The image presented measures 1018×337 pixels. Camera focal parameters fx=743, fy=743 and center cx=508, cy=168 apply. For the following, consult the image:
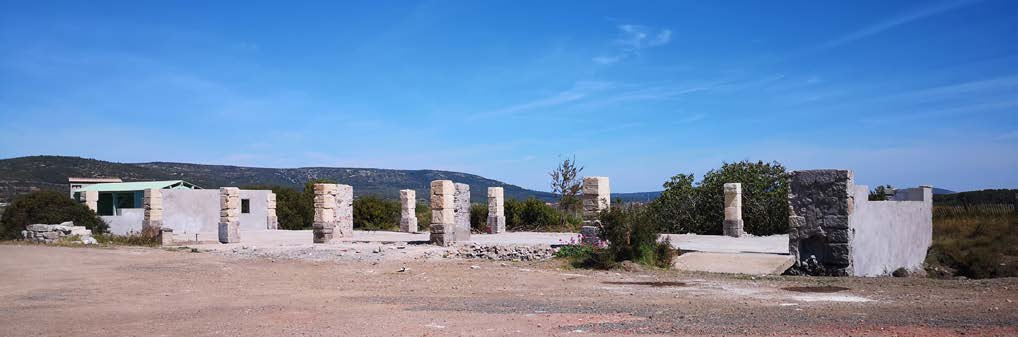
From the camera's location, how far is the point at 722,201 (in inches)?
1001

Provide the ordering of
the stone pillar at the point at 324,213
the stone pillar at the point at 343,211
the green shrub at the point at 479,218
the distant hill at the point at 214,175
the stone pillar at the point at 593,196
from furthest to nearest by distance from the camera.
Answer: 1. the distant hill at the point at 214,175
2. the green shrub at the point at 479,218
3. the stone pillar at the point at 343,211
4. the stone pillar at the point at 324,213
5. the stone pillar at the point at 593,196

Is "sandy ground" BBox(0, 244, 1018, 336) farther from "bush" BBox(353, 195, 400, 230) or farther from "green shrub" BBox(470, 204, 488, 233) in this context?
"bush" BBox(353, 195, 400, 230)

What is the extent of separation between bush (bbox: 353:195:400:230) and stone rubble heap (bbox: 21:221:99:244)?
13137 mm

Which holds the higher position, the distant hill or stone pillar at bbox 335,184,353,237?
the distant hill

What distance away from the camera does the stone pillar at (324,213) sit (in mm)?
22031

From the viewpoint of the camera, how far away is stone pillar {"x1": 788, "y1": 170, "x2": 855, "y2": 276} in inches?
516

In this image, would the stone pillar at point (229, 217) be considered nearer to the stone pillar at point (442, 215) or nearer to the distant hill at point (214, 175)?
the stone pillar at point (442, 215)

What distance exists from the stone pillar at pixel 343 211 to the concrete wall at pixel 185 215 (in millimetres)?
6631

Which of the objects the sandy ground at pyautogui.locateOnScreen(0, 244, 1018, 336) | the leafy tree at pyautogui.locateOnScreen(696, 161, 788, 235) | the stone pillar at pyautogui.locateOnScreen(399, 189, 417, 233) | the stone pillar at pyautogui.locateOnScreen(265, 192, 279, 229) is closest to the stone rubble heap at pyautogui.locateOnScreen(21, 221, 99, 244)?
the sandy ground at pyautogui.locateOnScreen(0, 244, 1018, 336)

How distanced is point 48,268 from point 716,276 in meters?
13.1

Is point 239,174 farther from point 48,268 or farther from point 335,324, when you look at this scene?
point 335,324

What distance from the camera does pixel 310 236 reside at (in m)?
26.4

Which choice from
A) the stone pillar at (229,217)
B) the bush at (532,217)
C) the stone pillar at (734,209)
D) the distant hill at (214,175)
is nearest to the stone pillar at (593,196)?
the stone pillar at (734,209)

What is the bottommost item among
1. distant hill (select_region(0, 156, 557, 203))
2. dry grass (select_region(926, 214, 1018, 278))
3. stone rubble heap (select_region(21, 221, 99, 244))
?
dry grass (select_region(926, 214, 1018, 278))
